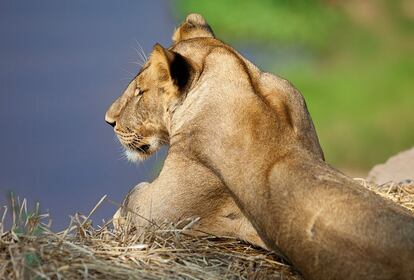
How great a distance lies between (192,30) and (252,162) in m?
1.15

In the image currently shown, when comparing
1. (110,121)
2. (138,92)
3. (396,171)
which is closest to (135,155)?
(110,121)

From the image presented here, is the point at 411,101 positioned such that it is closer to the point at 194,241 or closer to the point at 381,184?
the point at 381,184

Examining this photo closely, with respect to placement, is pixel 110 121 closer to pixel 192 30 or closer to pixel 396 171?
pixel 192 30

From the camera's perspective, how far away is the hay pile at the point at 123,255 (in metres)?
3.78

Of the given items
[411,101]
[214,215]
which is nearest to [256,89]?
[214,215]

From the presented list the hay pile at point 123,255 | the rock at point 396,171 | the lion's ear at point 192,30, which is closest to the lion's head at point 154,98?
the lion's ear at point 192,30

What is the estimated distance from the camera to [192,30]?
5137 mm

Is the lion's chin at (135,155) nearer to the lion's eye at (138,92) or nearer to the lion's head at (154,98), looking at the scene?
the lion's head at (154,98)

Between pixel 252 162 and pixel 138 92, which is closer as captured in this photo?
pixel 252 162

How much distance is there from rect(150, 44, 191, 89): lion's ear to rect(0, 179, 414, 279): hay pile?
2.27 feet

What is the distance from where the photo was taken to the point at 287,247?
3963 mm

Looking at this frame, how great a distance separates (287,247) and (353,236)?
290mm

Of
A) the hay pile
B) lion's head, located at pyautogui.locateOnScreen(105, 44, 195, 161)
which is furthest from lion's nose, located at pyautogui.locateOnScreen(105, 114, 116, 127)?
the hay pile

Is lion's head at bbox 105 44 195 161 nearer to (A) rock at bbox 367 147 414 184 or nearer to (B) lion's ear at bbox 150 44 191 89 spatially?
(B) lion's ear at bbox 150 44 191 89
